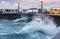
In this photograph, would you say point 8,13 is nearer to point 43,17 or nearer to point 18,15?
point 18,15

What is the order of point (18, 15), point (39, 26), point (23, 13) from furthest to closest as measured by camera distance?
point (18, 15) < point (23, 13) < point (39, 26)

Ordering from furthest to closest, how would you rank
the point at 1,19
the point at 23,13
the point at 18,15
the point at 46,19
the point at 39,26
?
1. the point at 1,19
2. the point at 18,15
3. the point at 23,13
4. the point at 46,19
5. the point at 39,26

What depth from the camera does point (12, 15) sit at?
55.3 meters

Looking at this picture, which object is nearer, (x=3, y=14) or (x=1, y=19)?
(x=3, y=14)

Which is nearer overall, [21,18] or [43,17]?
[43,17]

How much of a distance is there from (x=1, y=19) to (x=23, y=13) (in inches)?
418

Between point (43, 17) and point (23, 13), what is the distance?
20413mm

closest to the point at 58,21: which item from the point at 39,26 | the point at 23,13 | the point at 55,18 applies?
the point at 55,18

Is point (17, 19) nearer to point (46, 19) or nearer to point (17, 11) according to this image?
point (17, 11)

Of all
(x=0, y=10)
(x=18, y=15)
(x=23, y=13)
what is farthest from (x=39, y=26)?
(x=0, y=10)

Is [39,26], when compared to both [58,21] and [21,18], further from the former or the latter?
[21,18]

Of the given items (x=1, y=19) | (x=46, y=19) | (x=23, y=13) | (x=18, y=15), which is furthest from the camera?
(x=1, y=19)

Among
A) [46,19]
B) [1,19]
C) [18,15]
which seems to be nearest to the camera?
[46,19]

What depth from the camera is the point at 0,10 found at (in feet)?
189
